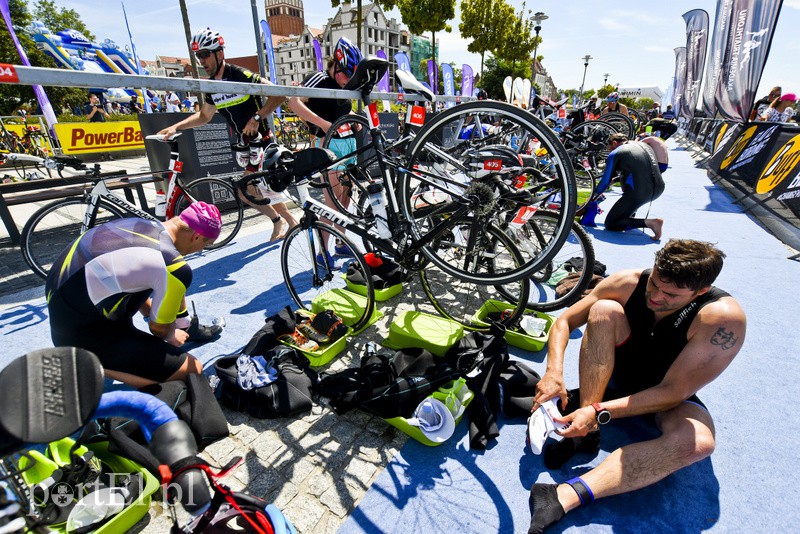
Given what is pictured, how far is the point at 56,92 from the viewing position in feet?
69.9

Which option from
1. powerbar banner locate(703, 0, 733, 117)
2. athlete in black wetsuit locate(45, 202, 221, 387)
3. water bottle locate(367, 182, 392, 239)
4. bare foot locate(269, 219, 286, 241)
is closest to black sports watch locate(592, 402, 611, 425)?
water bottle locate(367, 182, 392, 239)

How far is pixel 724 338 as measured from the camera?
199cm

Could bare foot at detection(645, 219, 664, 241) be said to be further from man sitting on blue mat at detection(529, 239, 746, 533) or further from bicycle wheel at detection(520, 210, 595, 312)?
man sitting on blue mat at detection(529, 239, 746, 533)

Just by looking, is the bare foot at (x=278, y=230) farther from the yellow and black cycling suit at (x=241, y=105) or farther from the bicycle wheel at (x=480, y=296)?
the bicycle wheel at (x=480, y=296)

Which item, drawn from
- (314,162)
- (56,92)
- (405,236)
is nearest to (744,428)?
(405,236)

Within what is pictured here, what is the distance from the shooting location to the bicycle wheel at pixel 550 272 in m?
3.38

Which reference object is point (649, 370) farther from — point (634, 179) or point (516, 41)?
point (516, 41)

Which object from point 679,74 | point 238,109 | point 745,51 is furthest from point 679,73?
point 238,109

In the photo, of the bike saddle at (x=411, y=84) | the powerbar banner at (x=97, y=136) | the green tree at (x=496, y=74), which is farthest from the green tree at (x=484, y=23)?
→ the bike saddle at (x=411, y=84)

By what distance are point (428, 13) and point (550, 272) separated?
1065 inches

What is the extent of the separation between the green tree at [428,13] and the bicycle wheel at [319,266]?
25.6 metres

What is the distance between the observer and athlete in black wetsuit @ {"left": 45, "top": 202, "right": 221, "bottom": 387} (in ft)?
7.13

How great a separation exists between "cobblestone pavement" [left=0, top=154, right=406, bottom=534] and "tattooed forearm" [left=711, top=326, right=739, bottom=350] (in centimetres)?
190

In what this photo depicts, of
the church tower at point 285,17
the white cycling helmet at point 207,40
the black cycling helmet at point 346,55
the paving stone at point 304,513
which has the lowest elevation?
the paving stone at point 304,513
